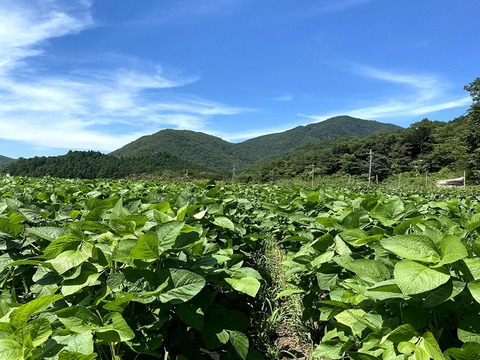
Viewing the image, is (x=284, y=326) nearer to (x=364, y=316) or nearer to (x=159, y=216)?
(x=364, y=316)

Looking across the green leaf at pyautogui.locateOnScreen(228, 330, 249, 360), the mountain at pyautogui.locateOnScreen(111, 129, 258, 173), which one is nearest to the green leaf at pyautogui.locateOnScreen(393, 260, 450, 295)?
the green leaf at pyautogui.locateOnScreen(228, 330, 249, 360)

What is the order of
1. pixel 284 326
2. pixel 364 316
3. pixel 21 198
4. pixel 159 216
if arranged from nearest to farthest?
pixel 364 316
pixel 159 216
pixel 21 198
pixel 284 326

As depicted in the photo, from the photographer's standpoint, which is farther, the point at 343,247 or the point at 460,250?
the point at 343,247

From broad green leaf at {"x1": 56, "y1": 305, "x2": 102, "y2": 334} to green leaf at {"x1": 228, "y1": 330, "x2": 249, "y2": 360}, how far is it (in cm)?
60

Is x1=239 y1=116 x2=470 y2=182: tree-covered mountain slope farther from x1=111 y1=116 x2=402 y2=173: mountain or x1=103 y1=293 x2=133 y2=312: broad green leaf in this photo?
x1=103 y1=293 x2=133 y2=312: broad green leaf

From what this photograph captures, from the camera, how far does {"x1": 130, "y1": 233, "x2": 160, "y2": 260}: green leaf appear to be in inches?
44.8

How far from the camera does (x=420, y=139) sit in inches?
2936

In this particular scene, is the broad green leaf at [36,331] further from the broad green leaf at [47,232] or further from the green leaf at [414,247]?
the green leaf at [414,247]

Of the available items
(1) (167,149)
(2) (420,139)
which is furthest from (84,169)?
(1) (167,149)

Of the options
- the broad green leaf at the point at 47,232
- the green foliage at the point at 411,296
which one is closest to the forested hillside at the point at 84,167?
the broad green leaf at the point at 47,232

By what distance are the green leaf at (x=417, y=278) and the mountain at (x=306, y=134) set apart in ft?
565

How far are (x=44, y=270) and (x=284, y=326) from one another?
2.04m

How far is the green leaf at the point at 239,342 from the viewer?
142 centimetres

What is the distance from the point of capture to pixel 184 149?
135500 millimetres
